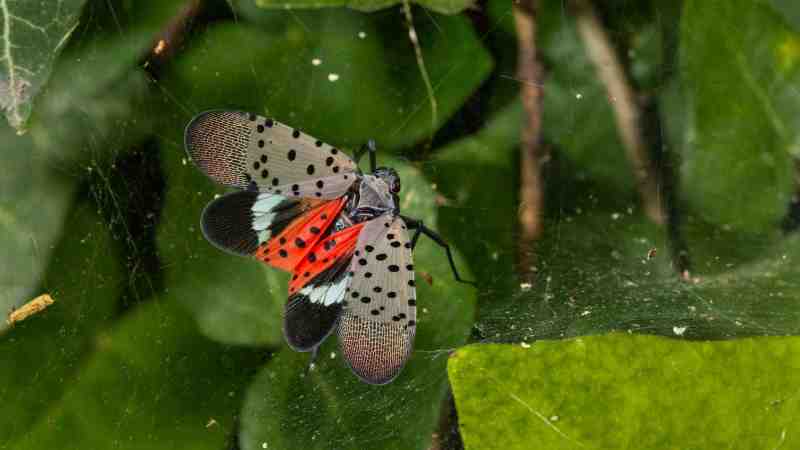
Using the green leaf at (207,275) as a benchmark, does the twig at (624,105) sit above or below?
above

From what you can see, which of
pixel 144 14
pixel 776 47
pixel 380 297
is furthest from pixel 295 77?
pixel 776 47

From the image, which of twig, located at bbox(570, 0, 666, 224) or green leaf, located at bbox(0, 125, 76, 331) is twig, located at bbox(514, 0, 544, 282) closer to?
twig, located at bbox(570, 0, 666, 224)

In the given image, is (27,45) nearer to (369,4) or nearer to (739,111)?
(369,4)

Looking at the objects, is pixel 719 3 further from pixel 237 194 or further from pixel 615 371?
pixel 237 194

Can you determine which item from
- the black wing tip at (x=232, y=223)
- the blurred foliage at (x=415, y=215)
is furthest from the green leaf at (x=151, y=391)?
the black wing tip at (x=232, y=223)

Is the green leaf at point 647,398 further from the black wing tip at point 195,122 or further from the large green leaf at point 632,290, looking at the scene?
the black wing tip at point 195,122

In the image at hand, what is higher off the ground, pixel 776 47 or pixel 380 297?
pixel 776 47

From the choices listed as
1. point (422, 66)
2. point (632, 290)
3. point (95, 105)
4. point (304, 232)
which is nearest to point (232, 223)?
point (304, 232)
